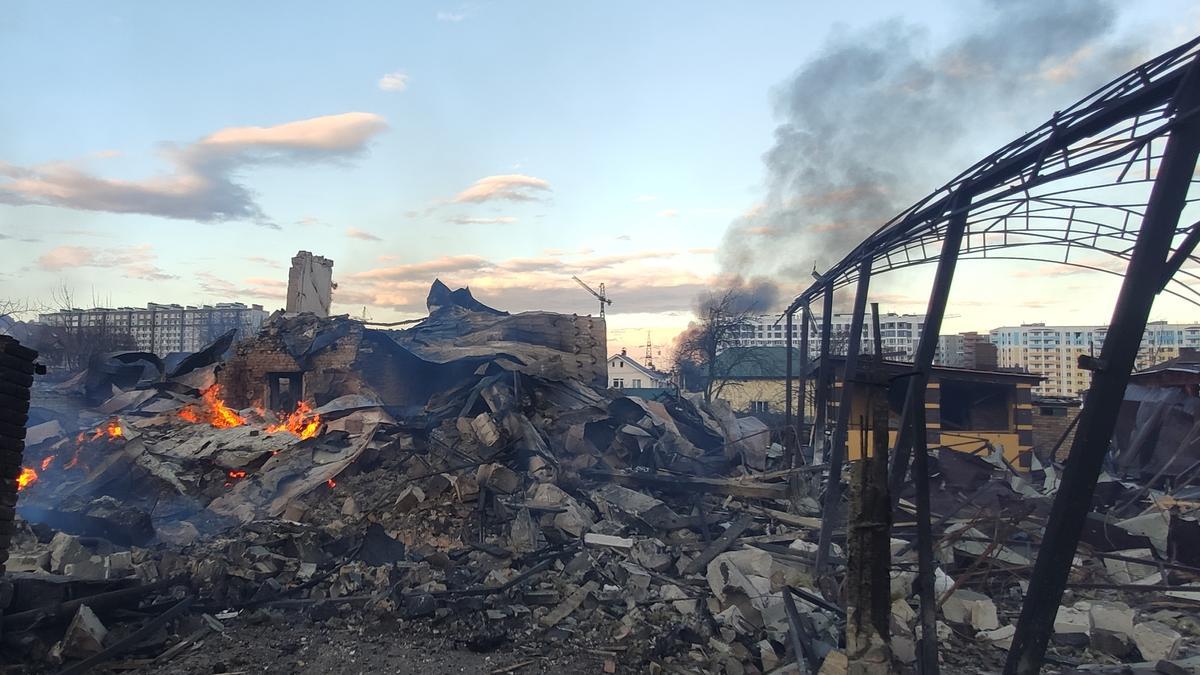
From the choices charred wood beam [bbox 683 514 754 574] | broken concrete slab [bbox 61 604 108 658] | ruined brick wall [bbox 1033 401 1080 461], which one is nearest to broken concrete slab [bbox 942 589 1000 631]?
charred wood beam [bbox 683 514 754 574]

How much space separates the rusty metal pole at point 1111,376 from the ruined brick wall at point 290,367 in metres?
16.1

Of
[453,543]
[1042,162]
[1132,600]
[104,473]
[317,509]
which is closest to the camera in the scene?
[1042,162]

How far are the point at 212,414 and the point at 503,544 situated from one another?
391 inches

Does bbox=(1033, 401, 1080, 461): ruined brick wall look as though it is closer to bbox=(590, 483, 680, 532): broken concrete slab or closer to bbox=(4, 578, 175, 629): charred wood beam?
bbox=(590, 483, 680, 532): broken concrete slab

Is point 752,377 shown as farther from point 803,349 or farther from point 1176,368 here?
point 803,349

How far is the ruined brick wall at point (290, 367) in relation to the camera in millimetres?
17391

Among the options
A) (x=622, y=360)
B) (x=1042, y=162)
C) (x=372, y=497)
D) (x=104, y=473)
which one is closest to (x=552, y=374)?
(x=372, y=497)

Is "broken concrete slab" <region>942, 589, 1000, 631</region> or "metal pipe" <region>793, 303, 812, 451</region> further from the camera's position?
"metal pipe" <region>793, 303, 812, 451</region>

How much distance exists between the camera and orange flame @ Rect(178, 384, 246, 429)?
14734 millimetres

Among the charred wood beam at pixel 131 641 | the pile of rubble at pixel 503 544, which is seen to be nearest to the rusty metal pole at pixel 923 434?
the pile of rubble at pixel 503 544

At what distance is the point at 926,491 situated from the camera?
542 cm

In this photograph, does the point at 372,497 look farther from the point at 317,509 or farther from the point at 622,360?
the point at 622,360

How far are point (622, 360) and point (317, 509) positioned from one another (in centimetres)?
5906

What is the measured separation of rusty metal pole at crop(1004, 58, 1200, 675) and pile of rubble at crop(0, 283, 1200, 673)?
0.89 m
